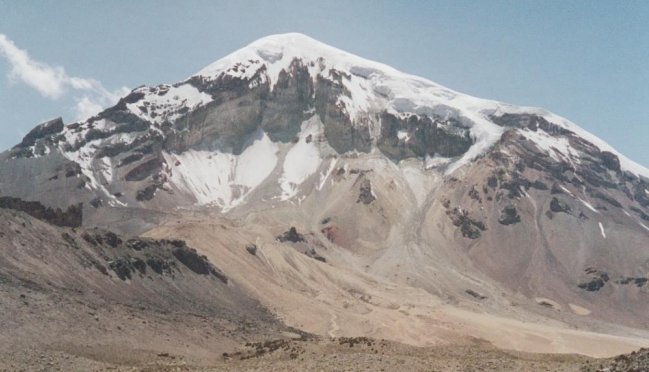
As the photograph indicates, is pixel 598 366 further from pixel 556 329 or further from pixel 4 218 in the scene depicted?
pixel 556 329

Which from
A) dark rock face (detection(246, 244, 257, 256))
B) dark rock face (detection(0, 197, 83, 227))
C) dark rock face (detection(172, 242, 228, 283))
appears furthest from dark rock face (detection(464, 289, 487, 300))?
dark rock face (detection(0, 197, 83, 227))

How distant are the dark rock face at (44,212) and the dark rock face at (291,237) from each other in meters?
80.8

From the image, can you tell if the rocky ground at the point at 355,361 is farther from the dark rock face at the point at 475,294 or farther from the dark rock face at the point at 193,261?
the dark rock face at the point at 475,294

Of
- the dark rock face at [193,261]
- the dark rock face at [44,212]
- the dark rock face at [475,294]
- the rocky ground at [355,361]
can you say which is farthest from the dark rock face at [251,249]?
the rocky ground at [355,361]

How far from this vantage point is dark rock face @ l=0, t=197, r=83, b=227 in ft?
327

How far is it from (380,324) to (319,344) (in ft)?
242

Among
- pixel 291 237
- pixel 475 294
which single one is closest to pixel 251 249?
pixel 291 237

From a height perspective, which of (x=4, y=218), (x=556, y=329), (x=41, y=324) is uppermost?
(x=4, y=218)

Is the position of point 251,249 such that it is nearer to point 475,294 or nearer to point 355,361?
point 475,294

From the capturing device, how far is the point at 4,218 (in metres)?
68.8

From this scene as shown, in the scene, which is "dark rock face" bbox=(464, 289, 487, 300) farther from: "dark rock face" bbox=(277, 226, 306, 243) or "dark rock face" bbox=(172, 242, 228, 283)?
"dark rock face" bbox=(172, 242, 228, 283)

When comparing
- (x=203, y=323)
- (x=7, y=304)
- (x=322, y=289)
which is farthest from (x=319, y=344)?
(x=322, y=289)

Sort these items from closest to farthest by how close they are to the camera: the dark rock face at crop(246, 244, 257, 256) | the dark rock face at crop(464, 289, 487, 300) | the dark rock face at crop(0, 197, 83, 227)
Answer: the dark rock face at crop(0, 197, 83, 227) → the dark rock face at crop(246, 244, 257, 256) → the dark rock face at crop(464, 289, 487, 300)

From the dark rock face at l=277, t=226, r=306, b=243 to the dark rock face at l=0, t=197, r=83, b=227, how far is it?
80823mm
